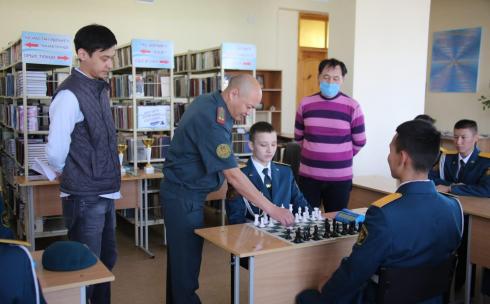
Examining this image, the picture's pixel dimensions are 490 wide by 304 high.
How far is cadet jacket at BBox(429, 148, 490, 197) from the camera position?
3.52 meters

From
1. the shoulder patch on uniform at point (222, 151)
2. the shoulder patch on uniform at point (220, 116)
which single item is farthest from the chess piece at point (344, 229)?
the shoulder patch on uniform at point (220, 116)

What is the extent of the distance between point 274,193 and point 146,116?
8.02 feet

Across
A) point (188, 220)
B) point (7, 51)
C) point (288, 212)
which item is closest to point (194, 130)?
point (188, 220)

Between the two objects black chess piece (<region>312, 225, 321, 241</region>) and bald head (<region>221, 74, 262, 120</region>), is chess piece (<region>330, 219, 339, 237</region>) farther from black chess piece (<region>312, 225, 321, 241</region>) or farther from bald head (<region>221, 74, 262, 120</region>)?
bald head (<region>221, 74, 262, 120</region>)

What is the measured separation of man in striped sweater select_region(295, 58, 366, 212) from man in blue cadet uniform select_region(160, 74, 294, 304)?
4.02 ft

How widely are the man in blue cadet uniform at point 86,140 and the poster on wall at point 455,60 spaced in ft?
26.9

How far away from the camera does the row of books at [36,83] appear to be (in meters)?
4.47

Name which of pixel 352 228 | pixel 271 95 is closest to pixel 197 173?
pixel 352 228

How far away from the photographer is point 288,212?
236 cm

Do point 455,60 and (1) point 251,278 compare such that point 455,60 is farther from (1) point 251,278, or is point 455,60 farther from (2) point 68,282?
(2) point 68,282

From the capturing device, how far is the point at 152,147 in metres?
5.05

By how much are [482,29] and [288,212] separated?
7.98 meters

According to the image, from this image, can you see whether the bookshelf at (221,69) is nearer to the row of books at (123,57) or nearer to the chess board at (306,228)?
the row of books at (123,57)

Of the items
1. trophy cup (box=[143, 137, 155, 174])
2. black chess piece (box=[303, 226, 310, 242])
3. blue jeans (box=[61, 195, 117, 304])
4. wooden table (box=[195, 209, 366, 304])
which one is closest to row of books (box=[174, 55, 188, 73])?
trophy cup (box=[143, 137, 155, 174])
